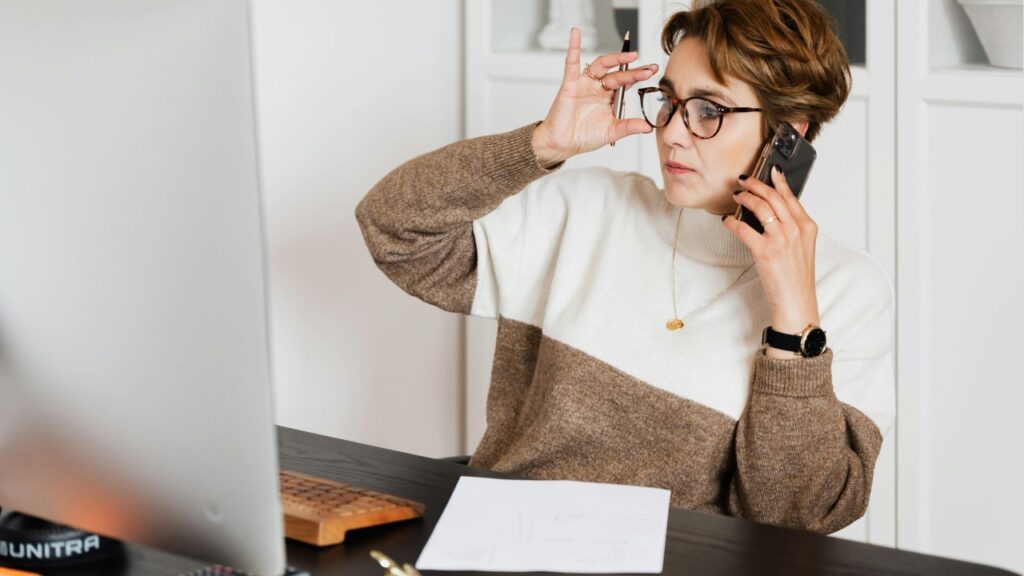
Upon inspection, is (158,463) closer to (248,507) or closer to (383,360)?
(248,507)

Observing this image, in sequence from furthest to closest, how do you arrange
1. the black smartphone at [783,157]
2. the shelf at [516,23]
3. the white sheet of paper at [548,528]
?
the shelf at [516,23] < the black smartphone at [783,157] < the white sheet of paper at [548,528]

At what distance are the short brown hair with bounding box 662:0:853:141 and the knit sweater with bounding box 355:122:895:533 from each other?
193 millimetres

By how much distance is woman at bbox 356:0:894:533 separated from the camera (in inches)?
61.4

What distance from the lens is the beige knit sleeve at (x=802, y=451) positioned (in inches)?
59.7

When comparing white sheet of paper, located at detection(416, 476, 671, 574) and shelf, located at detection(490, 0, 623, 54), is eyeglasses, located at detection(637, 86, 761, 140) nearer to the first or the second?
white sheet of paper, located at detection(416, 476, 671, 574)

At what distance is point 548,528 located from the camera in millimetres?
1184

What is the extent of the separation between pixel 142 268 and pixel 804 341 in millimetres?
903

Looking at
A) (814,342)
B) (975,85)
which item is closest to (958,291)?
(975,85)

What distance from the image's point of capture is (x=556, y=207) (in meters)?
1.87

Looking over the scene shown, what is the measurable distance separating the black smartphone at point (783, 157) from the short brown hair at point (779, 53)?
0.13 ft

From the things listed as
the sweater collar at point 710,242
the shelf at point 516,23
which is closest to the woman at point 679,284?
the sweater collar at point 710,242

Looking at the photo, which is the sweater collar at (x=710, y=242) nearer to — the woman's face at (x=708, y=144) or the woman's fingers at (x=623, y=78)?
the woman's face at (x=708, y=144)

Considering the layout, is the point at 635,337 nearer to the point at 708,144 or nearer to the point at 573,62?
the point at 708,144

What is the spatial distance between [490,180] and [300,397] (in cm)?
108
